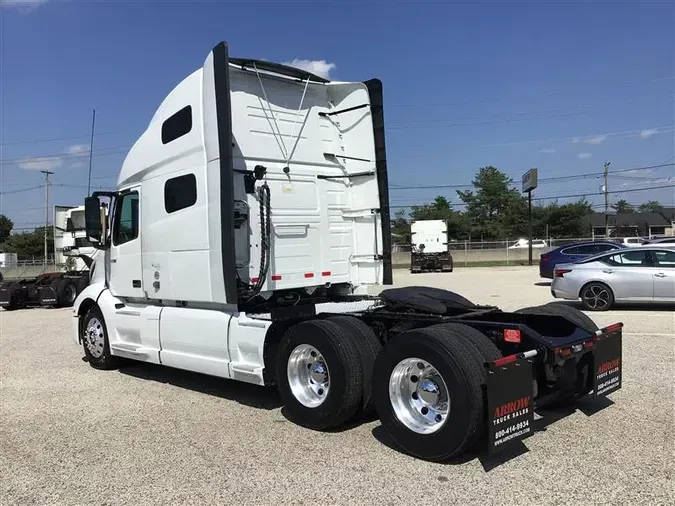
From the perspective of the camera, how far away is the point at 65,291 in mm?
19969

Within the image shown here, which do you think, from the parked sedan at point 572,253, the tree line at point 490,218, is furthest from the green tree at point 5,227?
the parked sedan at point 572,253

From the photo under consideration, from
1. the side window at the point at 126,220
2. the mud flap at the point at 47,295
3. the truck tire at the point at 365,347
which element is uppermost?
the side window at the point at 126,220

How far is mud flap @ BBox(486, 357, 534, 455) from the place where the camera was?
159 inches

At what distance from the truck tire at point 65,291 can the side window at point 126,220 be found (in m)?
13.3

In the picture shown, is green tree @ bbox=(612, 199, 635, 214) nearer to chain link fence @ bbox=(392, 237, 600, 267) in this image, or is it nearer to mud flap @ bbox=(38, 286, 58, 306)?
chain link fence @ bbox=(392, 237, 600, 267)

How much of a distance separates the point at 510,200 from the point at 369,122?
81740 millimetres

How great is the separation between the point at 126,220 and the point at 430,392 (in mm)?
5297

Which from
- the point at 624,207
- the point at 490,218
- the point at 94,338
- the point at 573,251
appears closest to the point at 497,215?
the point at 490,218

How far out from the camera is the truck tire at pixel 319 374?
16.7 ft

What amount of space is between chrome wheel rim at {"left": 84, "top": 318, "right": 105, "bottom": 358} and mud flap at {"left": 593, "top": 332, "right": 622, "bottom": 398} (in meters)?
6.70

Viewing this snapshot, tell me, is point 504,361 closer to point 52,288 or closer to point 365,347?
point 365,347

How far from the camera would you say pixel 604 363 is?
5219mm

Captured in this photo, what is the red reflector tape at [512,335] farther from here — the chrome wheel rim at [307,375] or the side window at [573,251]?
the side window at [573,251]

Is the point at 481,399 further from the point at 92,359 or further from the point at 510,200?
the point at 510,200
